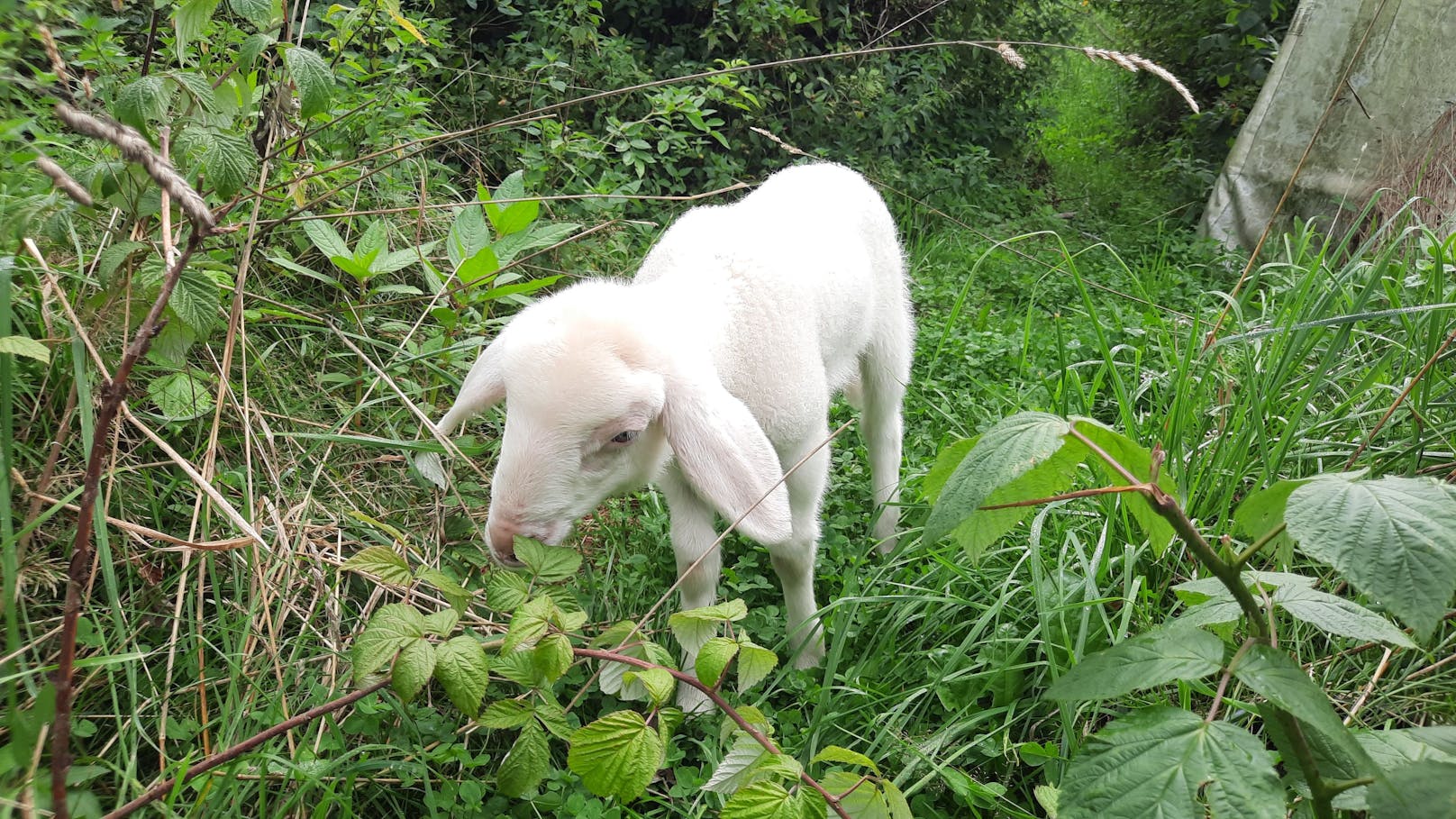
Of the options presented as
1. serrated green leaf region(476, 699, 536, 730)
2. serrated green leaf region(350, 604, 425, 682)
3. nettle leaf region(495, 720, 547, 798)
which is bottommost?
nettle leaf region(495, 720, 547, 798)

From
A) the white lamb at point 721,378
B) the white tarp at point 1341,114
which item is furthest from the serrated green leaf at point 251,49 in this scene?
the white tarp at point 1341,114

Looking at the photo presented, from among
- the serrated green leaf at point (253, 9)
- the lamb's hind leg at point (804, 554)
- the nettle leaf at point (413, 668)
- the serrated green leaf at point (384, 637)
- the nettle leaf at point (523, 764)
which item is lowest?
the lamb's hind leg at point (804, 554)

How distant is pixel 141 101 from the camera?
1927mm

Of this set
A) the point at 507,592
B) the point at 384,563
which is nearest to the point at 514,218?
the point at 384,563

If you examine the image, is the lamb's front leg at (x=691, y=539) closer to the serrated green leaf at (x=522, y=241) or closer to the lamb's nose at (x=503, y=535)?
the lamb's nose at (x=503, y=535)

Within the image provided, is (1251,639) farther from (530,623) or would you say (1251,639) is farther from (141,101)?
(141,101)

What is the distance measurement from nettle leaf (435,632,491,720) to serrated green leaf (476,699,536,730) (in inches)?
4.7

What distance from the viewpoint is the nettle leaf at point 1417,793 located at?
969 mm

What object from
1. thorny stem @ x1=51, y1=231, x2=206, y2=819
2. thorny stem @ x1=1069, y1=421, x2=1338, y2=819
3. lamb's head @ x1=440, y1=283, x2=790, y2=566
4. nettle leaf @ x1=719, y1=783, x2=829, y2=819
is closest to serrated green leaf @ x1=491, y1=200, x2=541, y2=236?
lamb's head @ x1=440, y1=283, x2=790, y2=566

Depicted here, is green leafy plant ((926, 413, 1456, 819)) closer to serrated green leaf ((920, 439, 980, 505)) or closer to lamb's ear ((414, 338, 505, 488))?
serrated green leaf ((920, 439, 980, 505))

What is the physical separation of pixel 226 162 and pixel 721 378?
1.20 metres

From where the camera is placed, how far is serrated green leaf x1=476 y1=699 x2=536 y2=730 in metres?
1.62

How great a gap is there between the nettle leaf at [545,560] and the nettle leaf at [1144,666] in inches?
36.7

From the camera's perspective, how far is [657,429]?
219cm
